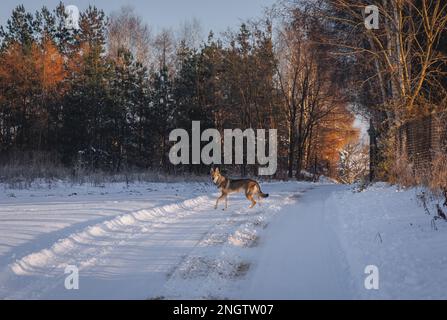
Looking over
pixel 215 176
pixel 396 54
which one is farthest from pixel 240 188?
pixel 396 54

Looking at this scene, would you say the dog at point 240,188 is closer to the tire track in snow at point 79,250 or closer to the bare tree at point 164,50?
the tire track in snow at point 79,250

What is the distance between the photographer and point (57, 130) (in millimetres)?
42781

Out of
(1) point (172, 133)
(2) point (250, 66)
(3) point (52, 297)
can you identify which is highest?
(2) point (250, 66)

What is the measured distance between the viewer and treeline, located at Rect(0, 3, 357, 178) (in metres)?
39.8

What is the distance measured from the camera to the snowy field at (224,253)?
200 inches

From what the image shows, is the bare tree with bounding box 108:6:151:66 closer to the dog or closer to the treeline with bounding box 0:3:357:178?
the treeline with bounding box 0:3:357:178

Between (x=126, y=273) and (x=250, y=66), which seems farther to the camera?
(x=250, y=66)

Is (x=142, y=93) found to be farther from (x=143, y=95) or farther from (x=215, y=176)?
(x=215, y=176)

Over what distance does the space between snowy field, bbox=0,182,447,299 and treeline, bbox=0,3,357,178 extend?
1113 inches

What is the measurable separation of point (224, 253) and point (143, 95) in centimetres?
3849

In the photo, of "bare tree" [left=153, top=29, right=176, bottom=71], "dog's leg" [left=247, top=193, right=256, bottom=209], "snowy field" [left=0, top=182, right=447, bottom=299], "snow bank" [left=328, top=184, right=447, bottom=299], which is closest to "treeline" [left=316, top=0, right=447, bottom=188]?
"snow bank" [left=328, top=184, right=447, bottom=299]

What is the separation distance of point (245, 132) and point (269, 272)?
1387 inches

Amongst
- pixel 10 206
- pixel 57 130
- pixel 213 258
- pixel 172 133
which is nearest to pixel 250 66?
pixel 172 133
